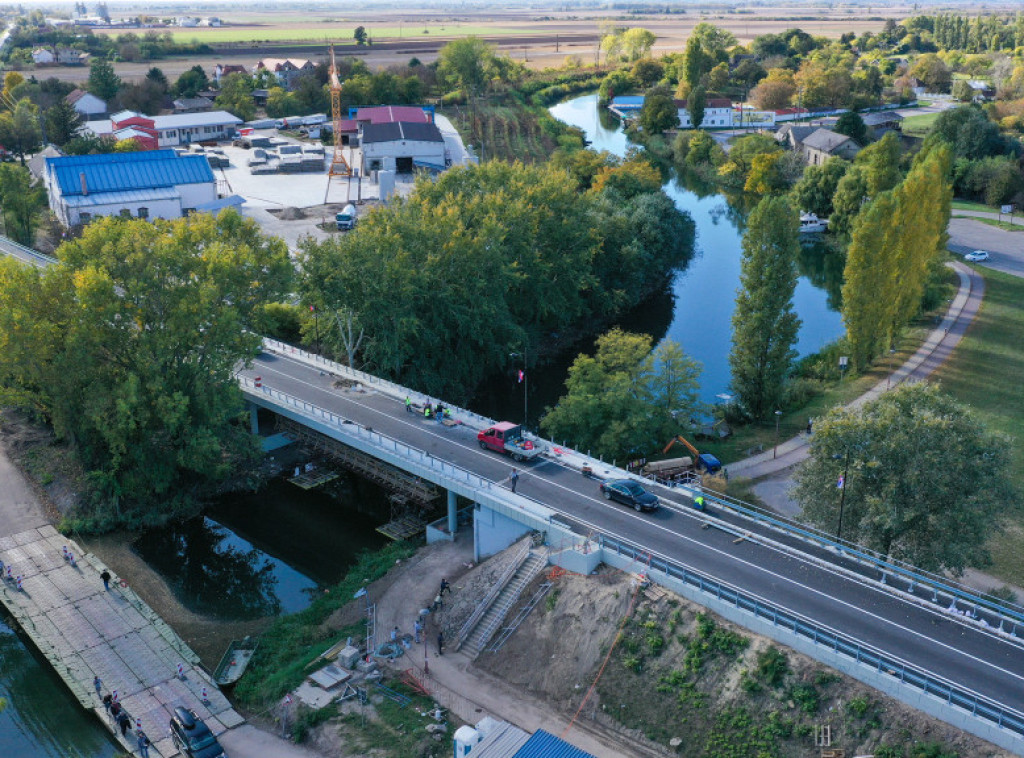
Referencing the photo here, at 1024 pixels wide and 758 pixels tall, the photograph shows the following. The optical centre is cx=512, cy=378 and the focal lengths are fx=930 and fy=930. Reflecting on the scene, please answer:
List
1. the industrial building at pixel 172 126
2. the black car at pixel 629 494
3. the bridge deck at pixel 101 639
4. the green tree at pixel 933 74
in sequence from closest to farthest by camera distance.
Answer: the bridge deck at pixel 101 639, the black car at pixel 629 494, the industrial building at pixel 172 126, the green tree at pixel 933 74

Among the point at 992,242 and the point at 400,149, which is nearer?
the point at 992,242

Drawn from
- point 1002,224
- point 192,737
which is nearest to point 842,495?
point 192,737

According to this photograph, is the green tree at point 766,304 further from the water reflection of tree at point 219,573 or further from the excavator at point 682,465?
the water reflection of tree at point 219,573

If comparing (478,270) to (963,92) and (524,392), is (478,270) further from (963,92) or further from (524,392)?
(963,92)

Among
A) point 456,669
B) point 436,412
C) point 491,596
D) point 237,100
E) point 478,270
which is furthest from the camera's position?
point 237,100

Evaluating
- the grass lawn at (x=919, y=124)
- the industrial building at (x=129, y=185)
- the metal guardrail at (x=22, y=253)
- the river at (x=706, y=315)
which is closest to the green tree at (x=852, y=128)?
the grass lawn at (x=919, y=124)

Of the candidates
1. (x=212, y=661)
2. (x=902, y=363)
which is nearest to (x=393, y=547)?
(x=212, y=661)

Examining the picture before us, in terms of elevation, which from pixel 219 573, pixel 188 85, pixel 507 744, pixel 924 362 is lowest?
pixel 219 573
